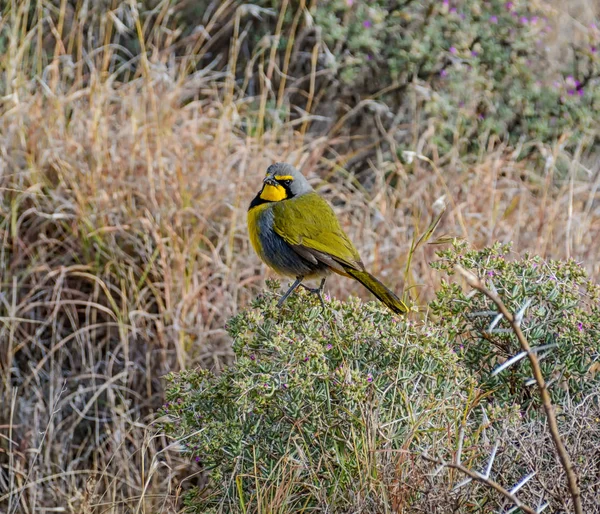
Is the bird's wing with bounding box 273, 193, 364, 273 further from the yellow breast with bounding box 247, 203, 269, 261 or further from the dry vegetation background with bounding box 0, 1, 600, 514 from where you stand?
the dry vegetation background with bounding box 0, 1, 600, 514

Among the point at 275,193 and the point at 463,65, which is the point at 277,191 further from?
the point at 463,65

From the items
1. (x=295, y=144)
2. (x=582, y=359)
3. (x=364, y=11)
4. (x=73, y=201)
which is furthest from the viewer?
(x=364, y=11)

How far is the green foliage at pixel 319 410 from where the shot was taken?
2486 mm

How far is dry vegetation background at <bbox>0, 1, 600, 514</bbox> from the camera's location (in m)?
4.12

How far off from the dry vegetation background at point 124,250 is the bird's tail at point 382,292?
68 cm

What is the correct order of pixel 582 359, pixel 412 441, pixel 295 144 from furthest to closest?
pixel 295 144 → pixel 582 359 → pixel 412 441

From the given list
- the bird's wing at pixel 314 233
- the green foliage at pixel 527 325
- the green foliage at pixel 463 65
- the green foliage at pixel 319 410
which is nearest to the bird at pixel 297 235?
the bird's wing at pixel 314 233

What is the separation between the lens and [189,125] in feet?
16.4

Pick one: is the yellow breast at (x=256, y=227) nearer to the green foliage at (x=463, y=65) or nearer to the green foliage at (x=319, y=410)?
the green foliage at (x=319, y=410)

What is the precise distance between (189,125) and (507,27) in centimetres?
258

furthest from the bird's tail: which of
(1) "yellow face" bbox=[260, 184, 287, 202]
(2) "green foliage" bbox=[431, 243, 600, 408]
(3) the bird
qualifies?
(1) "yellow face" bbox=[260, 184, 287, 202]

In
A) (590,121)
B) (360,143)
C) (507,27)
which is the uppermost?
(507,27)

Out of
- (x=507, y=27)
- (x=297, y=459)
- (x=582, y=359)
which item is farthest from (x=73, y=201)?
(x=507, y=27)

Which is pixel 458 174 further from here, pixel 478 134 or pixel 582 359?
pixel 582 359
